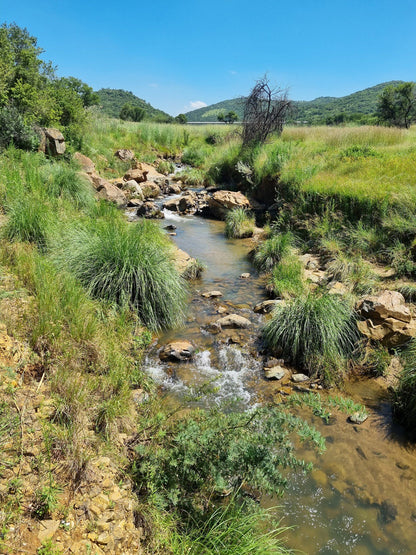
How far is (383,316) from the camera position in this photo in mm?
4969

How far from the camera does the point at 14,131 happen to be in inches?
387

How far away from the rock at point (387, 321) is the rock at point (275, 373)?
4.49 ft

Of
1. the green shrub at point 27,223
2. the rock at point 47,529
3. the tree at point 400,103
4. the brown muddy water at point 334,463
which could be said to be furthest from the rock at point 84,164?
the tree at point 400,103

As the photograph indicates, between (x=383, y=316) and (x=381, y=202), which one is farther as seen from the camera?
(x=381, y=202)

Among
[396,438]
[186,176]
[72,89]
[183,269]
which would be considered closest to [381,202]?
[183,269]

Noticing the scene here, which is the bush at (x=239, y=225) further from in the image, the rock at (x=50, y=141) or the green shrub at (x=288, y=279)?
the rock at (x=50, y=141)

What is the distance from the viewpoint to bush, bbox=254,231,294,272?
8.22m

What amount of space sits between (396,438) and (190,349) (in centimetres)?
274

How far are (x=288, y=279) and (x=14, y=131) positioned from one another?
29.2 ft

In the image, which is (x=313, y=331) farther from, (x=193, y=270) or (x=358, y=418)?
(x=193, y=270)

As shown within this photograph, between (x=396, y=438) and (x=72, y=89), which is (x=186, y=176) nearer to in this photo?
(x=72, y=89)

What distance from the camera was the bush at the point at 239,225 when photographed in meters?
11.1

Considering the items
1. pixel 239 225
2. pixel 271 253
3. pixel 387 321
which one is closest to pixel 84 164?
pixel 239 225

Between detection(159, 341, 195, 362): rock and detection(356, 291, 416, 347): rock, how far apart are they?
254cm
